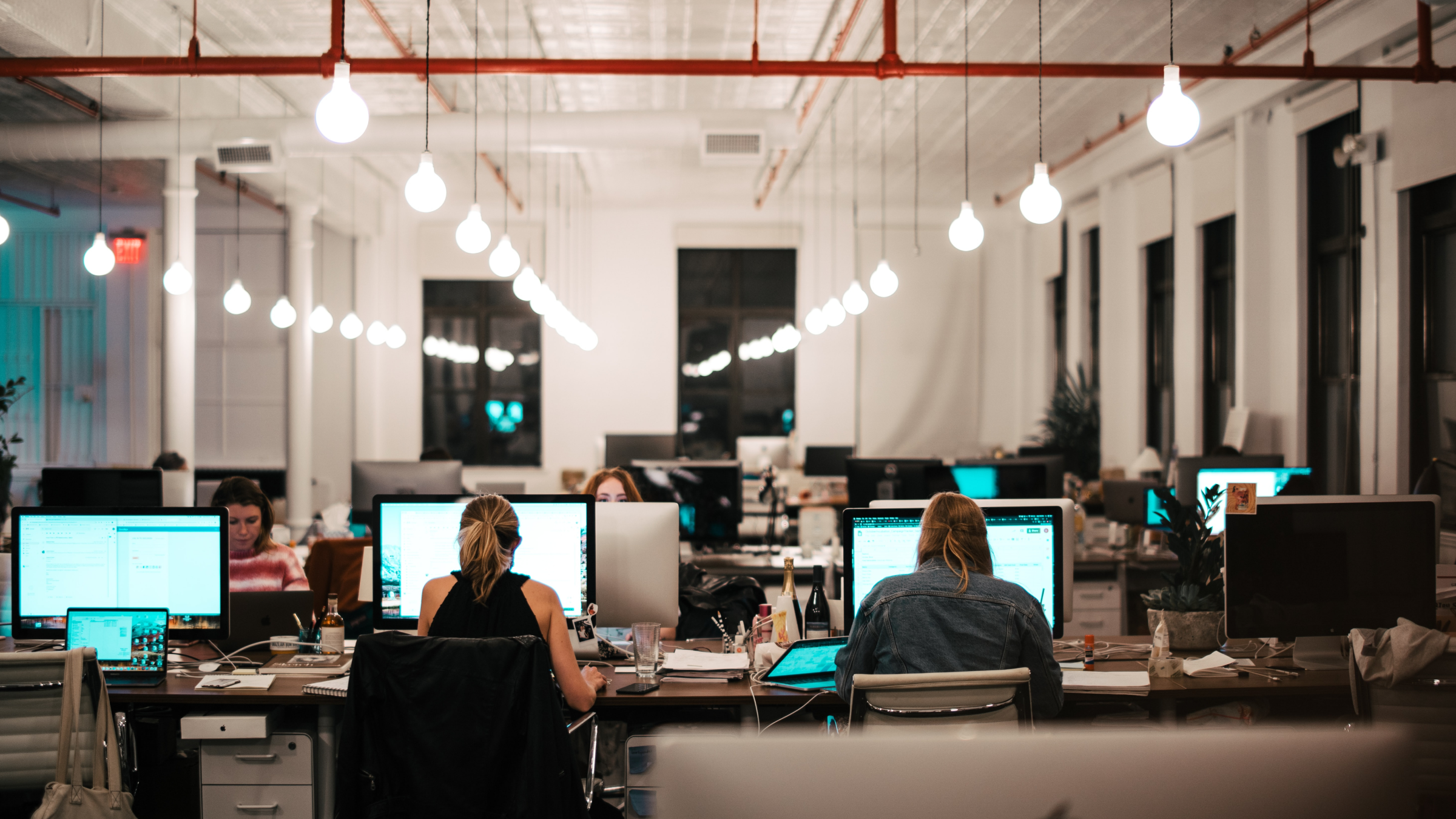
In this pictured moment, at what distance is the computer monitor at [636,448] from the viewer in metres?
6.69

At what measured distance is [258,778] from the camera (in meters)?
2.54

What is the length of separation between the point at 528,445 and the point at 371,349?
216cm

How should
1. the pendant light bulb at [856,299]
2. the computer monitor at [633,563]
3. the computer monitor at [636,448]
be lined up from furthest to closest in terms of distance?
the pendant light bulb at [856,299], the computer monitor at [636,448], the computer monitor at [633,563]

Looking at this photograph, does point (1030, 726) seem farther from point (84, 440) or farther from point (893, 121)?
point (84, 440)

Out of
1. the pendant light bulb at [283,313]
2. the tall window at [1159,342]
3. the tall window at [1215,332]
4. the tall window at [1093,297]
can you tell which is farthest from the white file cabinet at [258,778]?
the tall window at [1093,297]

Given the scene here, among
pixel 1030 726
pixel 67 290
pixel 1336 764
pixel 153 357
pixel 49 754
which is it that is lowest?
pixel 49 754

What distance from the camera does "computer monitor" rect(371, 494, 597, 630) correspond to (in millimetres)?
2875

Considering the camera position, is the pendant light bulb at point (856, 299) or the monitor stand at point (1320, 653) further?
the pendant light bulb at point (856, 299)

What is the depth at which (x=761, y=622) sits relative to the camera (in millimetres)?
3014

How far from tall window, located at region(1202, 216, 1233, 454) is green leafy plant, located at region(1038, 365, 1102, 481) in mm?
1531

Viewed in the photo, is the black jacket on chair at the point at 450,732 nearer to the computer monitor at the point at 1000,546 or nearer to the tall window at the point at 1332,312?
the computer monitor at the point at 1000,546

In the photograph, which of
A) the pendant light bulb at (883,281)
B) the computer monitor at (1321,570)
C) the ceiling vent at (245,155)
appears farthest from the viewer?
the ceiling vent at (245,155)

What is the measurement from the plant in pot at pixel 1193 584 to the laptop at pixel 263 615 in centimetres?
293

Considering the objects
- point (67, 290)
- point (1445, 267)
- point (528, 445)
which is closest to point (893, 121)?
point (1445, 267)
